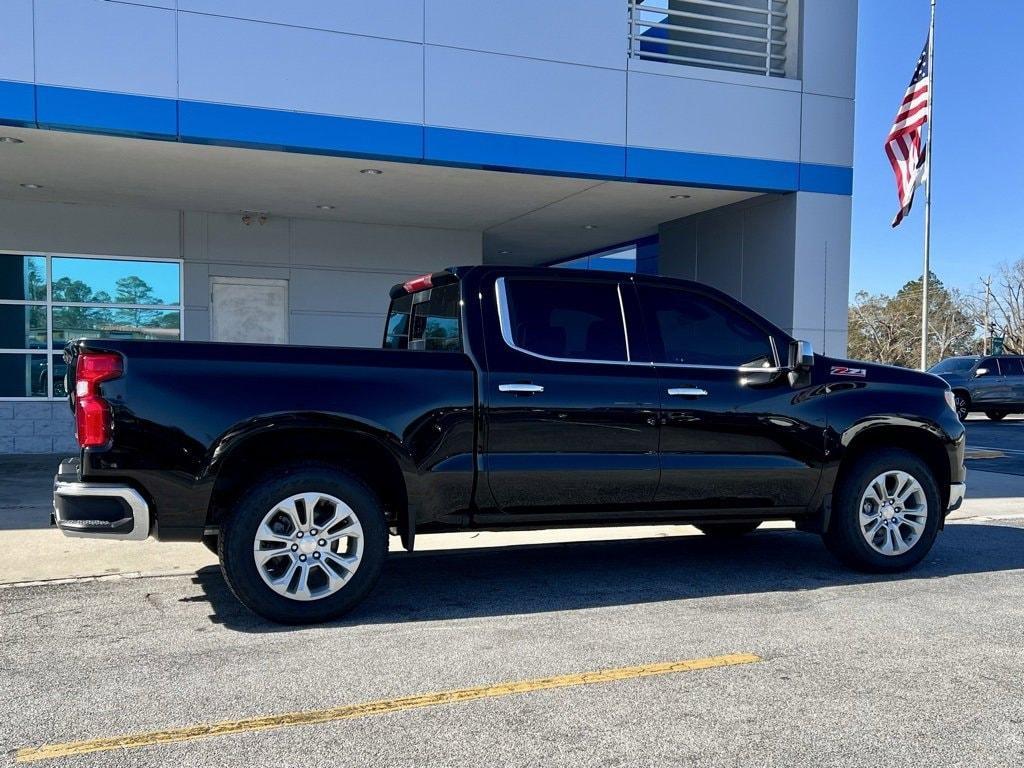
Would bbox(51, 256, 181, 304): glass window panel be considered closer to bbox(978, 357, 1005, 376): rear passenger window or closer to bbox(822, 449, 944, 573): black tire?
bbox(822, 449, 944, 573): black tire

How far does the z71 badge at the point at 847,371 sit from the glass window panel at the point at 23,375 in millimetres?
11152

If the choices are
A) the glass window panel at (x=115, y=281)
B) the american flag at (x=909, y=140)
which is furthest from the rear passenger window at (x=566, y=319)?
the american flag at (x=909, y=140)

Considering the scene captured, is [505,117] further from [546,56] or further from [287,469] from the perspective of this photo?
[287,469]

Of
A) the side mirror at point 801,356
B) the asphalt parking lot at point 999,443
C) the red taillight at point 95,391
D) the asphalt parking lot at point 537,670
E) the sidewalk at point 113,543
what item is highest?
the side mirror at point 801,356

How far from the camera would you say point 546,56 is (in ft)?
36.4

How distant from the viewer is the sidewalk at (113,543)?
6520mm

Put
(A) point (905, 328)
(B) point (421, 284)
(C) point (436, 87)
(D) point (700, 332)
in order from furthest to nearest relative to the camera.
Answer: (A) point (905, 328), (C) point (436, 87), (B) point (421, 284), (D) point (700, 332)

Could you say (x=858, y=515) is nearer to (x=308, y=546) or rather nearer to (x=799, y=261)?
(x=308, y=546)

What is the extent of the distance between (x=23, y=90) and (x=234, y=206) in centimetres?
437

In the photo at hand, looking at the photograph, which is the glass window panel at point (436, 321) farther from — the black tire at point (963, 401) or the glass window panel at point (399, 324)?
the black tire at point (963, 401)

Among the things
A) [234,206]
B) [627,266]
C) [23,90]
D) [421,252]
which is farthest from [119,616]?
[627,266]

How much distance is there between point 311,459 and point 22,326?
994cm

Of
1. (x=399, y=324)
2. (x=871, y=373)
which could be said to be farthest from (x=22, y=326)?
(x=871, y=373)

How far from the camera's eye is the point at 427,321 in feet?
20.3
